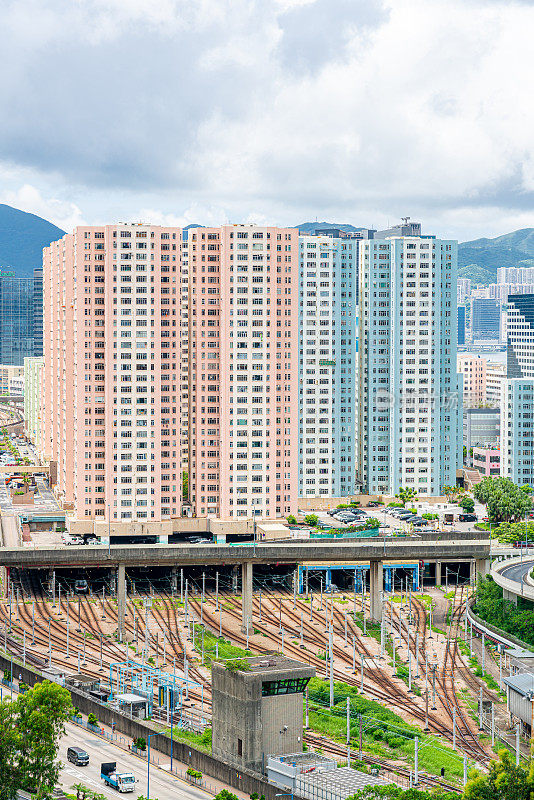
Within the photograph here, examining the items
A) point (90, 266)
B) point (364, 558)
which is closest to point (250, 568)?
point (364, 558)

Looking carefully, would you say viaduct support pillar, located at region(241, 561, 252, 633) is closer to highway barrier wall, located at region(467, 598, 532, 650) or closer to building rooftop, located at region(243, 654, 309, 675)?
highway barrier wall, located at region(467, 598, 532, 650)

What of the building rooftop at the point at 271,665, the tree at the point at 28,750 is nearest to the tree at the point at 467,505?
the building rooftop at the point at 271,665

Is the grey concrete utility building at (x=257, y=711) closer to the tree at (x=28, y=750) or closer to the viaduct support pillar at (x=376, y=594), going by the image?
the tree at (x=28, y=750)

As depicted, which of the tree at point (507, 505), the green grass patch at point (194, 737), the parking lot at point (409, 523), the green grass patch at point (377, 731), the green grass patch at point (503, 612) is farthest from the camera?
the tree at point (507, 505)

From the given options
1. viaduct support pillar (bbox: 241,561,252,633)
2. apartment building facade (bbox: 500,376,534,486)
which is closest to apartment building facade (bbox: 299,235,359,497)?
apartment building facade (bbox: 500,376,534,486)

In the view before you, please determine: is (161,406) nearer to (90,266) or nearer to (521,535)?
(90,266)

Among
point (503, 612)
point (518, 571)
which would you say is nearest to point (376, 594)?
point (518, 571)

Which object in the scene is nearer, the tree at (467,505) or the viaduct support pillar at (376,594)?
the viaduct support pillar at (376,594)

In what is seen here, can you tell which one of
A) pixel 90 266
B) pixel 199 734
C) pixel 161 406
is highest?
pixel 90 266
